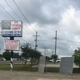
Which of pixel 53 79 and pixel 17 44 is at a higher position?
pixel 17 44

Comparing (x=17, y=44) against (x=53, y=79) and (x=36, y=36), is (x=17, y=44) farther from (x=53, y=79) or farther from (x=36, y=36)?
(x=36, y=36)

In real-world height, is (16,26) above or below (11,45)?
above

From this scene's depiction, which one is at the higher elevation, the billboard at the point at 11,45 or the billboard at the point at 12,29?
the billboard at the point at 12,29

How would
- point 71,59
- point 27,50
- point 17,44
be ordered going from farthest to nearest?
point 27,50
point 17,44
point 71,59

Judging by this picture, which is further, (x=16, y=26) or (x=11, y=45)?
(x=16, y=26)

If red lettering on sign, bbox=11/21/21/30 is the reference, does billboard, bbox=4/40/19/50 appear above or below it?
below

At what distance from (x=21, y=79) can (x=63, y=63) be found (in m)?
8.96

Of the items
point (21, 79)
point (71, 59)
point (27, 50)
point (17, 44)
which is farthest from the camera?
point (27, 50)

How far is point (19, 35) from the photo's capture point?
35438 millimetres

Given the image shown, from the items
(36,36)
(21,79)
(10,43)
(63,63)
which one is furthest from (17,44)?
(36,36)

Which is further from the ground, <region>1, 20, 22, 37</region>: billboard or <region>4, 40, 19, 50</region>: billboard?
<region>1, 20, 22, 37</region>: billboard

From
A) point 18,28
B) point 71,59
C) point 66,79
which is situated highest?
point 18,28

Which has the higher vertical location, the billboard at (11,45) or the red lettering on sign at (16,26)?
the red lettering on sign at (16,26)

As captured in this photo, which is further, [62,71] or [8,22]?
[8,22]
